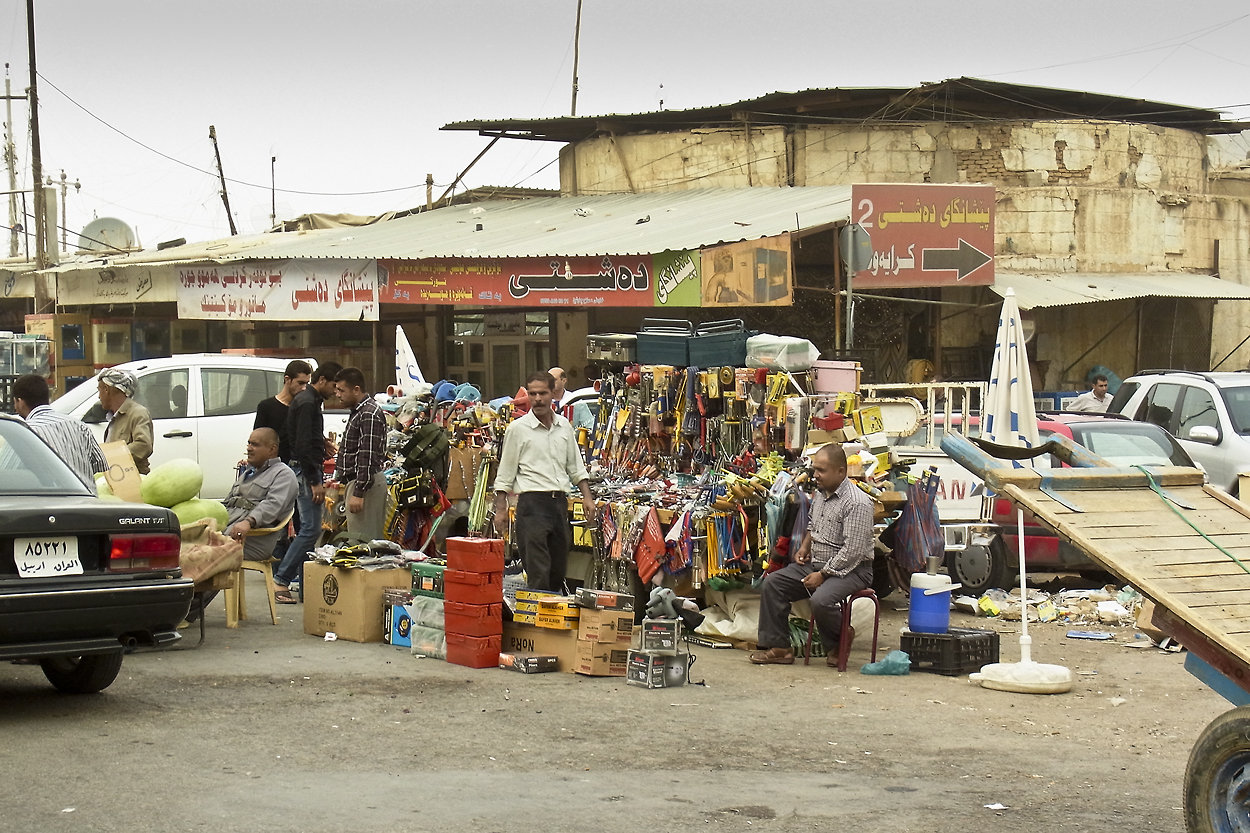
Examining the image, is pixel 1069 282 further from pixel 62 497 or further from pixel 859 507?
pixel 62 497

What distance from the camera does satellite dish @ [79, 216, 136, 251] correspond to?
41562mm

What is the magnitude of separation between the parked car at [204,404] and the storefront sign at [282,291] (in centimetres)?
700

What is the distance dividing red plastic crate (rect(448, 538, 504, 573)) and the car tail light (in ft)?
6.73

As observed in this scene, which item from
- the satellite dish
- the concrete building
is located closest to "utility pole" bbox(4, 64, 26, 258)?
the satellite dish

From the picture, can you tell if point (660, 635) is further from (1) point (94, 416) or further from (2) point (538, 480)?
(1) point (94, 416)

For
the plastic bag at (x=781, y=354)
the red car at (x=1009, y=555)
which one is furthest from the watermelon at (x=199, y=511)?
the red car at (x=1009, y=555)

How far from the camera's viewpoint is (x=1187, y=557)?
16.5 ft

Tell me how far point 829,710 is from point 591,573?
3.55 m

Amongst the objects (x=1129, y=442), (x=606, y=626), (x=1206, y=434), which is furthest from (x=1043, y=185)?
(x=606, y=626)

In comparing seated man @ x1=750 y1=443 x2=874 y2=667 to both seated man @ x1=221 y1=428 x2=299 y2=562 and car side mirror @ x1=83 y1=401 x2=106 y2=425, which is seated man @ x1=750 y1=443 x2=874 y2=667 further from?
car side mirror @ x1=83 y1=401 x2=106 y2=425

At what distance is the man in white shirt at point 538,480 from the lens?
31.7 feet

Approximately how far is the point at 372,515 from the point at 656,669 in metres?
3.59

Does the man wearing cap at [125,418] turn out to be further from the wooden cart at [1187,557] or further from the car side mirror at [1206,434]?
the car side mirror at [1206,434]

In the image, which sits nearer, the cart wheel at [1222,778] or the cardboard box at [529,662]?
the cart wheel at [1222,778]
